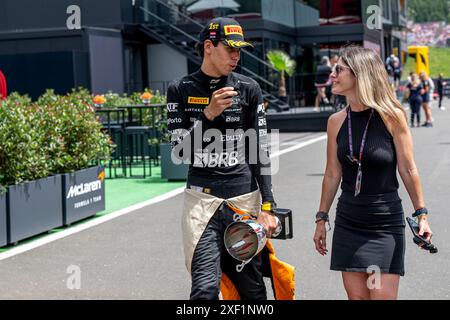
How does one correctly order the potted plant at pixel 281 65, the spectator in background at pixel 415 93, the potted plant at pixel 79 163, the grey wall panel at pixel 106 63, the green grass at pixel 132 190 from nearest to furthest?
the potted plant at pixel 79 163 < the green grass at pixel 132 190 < the grey wall panel at pixel 106 63 < the spectator in background at pixel 415 93 < the potted plant at pixel 281 65

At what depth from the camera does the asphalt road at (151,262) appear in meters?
7.37

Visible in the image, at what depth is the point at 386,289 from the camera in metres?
4.60

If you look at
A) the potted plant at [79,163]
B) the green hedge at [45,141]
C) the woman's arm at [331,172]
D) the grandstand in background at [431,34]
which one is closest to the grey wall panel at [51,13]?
the green hedge at [45,141]

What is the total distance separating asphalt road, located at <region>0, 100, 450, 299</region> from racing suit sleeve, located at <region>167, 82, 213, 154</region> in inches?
99.6

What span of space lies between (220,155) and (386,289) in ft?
3.93

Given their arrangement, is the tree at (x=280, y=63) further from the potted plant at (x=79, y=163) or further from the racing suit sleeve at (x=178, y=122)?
the racing suit sleeve at (x=178, y=122)

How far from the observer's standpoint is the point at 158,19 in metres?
32.1

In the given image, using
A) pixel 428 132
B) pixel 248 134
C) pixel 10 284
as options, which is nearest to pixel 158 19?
pixel 428 132

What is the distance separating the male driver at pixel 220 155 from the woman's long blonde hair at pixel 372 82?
0.61m

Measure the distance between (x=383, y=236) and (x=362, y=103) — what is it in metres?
0.74

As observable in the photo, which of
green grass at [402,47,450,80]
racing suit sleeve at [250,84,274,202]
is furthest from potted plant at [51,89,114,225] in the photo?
green grass at [402,47,450,80]

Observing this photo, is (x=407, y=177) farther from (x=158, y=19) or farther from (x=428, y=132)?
(x=158, y=19)

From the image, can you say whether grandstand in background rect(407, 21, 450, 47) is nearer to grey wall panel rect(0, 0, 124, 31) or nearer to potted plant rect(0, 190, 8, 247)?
grey wall panel rect(0, 0, 124, 31)

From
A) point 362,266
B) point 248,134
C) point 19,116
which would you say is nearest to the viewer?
point 362,266
